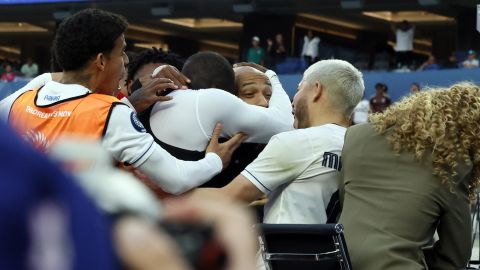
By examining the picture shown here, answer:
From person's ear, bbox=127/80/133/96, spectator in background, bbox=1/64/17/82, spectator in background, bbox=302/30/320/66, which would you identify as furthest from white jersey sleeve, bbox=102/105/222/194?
spectator in background, bbox=1/64/17/82

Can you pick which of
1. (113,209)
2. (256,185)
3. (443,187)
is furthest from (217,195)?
(113,209)

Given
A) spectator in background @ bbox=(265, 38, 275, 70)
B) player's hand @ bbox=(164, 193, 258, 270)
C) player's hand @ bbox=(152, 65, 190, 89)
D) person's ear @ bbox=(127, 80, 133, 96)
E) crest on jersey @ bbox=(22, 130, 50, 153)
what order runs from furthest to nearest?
spectator in background @ bbox=(265, 38, 275, 70) → person's ear @ bbox=(127, 80, 133, 96) → player's hand @ bbox=(152, 65, 190, 89) → crest on jersey @ bbox=(22, 130, 50, 153) → player's hand @ bbox=(164, 193, 258, 270)

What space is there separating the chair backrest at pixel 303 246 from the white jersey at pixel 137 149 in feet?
1.43

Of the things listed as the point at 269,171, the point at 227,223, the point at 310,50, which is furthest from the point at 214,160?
the point at 310,50

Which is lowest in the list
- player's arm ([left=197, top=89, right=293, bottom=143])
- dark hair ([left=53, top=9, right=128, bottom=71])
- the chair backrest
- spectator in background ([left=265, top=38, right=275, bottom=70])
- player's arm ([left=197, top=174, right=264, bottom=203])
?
spectator in background ([left=265, top=38, right=275, bottom=70])

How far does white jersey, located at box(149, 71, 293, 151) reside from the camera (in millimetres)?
3139

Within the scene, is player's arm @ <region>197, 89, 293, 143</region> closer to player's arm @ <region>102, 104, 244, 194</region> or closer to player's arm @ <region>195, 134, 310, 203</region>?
player's arm @ <region>195, 134, 310, 203</region>

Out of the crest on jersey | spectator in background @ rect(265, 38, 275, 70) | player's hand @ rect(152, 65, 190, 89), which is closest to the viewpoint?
the crest on jersey

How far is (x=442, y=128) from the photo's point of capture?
3135 mm

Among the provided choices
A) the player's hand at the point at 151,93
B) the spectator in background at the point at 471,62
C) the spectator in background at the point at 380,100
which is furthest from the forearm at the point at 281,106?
the spectator in background at the point at 471,62

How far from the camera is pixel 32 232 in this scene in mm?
741

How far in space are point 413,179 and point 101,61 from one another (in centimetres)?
109

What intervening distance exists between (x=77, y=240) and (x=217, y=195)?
2.34m

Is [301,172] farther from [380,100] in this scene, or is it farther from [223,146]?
[380,100]
